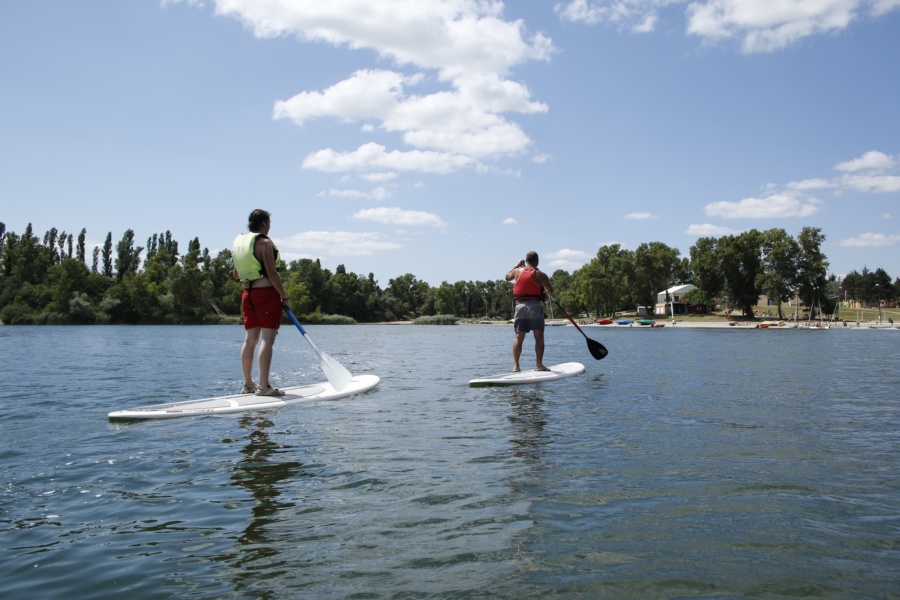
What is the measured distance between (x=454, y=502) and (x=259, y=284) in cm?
587

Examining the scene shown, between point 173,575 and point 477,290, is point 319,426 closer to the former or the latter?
point 173,575

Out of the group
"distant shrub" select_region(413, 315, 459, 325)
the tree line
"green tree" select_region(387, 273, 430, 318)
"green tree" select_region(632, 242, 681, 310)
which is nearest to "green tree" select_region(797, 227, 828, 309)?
the tree line

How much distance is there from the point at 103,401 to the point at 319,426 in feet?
15.1

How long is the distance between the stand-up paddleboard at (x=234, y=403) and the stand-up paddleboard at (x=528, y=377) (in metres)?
2.55

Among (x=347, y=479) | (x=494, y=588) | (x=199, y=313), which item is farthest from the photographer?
(x=199, y=313)

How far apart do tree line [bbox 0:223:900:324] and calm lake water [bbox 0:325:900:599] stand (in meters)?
103

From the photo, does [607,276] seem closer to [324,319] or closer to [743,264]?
[743,264]

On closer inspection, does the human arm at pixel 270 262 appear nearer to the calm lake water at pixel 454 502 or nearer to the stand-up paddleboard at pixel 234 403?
the stand-up paddleboard at pixel 234 403

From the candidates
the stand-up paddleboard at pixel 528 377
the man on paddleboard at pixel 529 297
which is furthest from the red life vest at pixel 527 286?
the stand-up paddleboard at pixel 528 377

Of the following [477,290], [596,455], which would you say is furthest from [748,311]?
[596,455]

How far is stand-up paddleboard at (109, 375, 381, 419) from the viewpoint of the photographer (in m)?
8.33

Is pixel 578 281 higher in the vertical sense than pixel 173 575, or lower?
higher

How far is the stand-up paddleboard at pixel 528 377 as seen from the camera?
12125 millimetres

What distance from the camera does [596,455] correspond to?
20.3 feet
